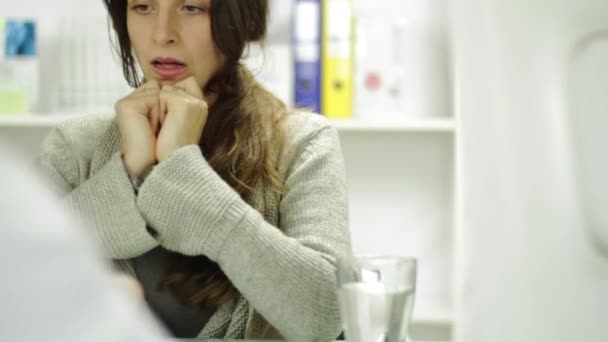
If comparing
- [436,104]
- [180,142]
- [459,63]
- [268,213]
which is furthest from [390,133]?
[459,63]

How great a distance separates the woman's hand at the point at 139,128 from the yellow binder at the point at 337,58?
116 cm

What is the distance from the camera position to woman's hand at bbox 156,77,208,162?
0.95m

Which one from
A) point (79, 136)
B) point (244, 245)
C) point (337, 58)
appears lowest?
point (244, 245)

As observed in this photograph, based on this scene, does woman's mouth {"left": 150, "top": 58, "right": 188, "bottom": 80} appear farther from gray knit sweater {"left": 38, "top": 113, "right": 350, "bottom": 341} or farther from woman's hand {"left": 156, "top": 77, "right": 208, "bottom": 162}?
gray knit sweater {"left": 38, "top": 113, "right": 350, "bottom": 341}

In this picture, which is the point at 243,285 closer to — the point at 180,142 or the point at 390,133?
the point at 180,142

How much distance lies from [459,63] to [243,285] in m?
0.58

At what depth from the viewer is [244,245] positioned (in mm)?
867

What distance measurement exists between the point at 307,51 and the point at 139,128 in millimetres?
1229

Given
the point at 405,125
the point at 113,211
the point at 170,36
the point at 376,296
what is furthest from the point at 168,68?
the point at 405,125

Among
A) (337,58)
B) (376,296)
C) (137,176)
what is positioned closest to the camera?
(376,296)

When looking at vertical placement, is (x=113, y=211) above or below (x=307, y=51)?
below

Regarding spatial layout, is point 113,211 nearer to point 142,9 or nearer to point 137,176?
point 137,176

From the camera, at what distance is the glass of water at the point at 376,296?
24.0 inches

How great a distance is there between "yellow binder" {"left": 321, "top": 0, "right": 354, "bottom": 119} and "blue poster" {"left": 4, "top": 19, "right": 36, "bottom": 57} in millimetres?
826
